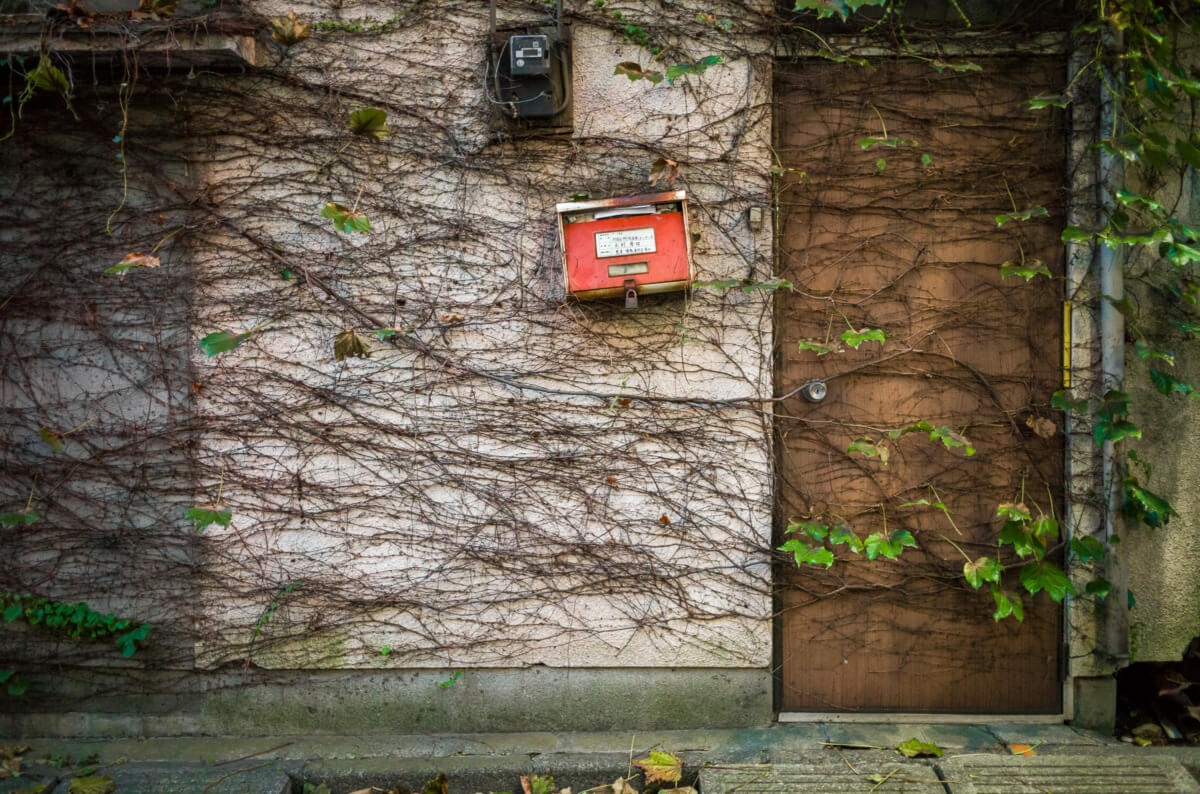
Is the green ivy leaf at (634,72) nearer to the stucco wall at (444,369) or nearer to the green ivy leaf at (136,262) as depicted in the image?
the stucco wall at (444,369)

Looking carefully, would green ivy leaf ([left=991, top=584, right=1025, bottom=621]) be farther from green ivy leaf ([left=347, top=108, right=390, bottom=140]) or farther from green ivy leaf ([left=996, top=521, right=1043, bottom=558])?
green ivy leaf ([left=347, top=108, right=390, bottom=140])

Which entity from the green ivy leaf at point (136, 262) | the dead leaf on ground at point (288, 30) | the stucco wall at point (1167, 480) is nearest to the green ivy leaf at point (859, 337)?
the stucco wall at point (1167, 480)

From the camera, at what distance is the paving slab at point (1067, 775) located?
10.1ft

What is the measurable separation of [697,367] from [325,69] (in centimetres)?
212

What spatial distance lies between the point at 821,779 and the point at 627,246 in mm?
2268

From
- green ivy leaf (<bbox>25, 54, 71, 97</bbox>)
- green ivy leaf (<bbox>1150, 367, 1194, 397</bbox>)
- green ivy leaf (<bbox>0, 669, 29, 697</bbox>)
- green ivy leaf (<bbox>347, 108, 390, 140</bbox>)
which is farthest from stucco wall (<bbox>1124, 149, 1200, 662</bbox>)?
green ivy leaf (<bbox>0, 669, 29, 697</bbox>)

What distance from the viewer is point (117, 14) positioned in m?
3.22

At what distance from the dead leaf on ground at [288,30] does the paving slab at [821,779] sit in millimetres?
3454

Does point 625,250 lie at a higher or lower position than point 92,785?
higher

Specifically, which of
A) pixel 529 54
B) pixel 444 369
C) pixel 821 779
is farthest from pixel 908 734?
pixel 529 54

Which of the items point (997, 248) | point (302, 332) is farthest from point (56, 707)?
point (997, 248)

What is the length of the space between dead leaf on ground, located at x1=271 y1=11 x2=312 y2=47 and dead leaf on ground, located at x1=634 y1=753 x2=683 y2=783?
3331mm

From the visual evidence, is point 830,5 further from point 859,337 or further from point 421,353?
point 421,353

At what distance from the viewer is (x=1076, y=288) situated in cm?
355
